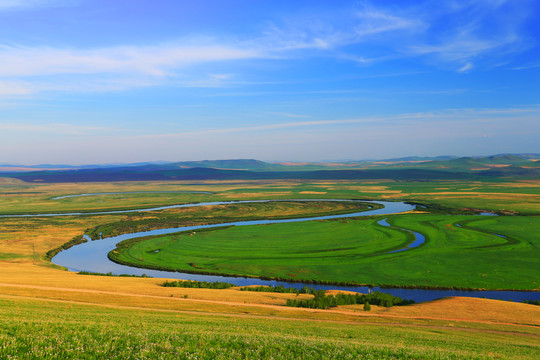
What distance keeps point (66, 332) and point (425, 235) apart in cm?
6744

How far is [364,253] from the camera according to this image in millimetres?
55875

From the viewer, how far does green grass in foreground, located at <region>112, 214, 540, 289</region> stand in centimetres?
4422

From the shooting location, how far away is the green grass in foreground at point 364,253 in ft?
145

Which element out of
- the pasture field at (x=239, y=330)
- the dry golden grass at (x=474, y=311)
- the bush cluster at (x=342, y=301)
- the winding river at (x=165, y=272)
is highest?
the pasture field at (x=239, y=330)

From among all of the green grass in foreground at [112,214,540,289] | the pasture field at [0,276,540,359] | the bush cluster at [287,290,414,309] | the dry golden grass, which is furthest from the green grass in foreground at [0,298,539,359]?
the green grass in foreground at [112,214,540,289]

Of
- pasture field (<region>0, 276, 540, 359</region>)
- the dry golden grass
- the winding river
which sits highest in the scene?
pasture field (<region>0, 276, 540, 359</region>)

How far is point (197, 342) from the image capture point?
1209 cm

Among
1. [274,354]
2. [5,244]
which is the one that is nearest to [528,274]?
[274,354]

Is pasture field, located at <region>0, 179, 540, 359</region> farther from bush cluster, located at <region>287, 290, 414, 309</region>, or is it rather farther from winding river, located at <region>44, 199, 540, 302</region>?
winding river, located at <region>44, 199, 540, 302</region>

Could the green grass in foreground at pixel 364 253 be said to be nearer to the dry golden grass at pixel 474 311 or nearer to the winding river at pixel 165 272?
the winding river at pixel 165 272

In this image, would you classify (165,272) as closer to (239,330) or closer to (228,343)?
(239,330)

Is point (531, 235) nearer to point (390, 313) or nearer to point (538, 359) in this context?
point (390, 313)

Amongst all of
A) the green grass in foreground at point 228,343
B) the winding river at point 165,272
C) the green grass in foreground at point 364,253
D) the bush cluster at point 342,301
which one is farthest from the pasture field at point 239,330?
the green grass in foreground at point 364,253

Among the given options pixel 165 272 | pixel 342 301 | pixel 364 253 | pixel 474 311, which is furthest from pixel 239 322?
pixel 364 253
